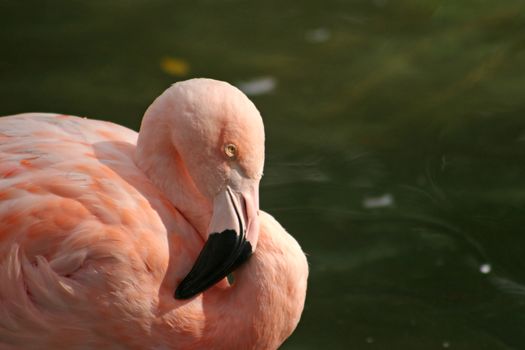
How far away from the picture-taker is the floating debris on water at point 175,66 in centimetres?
595

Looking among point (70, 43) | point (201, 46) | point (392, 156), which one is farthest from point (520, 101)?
point (70, 43)

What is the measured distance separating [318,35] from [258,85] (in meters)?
0.76

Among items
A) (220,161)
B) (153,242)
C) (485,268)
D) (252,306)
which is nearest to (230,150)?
(220,161)

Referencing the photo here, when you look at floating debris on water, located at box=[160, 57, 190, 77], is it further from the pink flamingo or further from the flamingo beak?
the flamingo beak

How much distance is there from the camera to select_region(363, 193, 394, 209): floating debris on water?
5066mm

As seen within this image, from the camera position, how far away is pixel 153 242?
11.5 feet

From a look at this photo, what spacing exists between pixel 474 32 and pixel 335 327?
2.85 m

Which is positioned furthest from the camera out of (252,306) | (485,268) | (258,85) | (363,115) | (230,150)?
(258,85)

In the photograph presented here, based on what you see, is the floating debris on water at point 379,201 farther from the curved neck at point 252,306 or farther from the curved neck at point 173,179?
the curved neck at point 173,179

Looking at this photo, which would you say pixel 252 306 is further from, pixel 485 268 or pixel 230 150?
pixel 485 268

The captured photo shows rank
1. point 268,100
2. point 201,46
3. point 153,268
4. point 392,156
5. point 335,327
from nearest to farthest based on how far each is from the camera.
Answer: point 153,268 < point 335,327 < point 392,156 < point 268,100 < point 201,46

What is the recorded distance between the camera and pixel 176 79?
233 inches

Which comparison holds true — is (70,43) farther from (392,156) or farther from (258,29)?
(392,156)

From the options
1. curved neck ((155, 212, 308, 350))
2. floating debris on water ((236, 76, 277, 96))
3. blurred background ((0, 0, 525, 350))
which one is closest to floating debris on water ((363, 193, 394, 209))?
blurred background ((0, 0, 525, 350))
